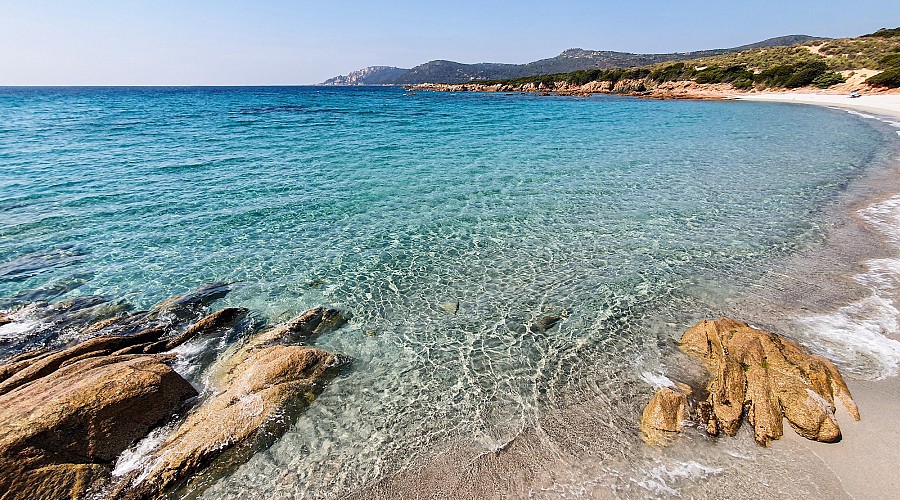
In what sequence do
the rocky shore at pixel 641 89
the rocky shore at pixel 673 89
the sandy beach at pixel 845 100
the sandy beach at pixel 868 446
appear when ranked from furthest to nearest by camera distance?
the rocky shore at pixel 641 89
the rocky shore at pixel 673 89
the sandy beach at pixel 845 100
the sandy beach at pixel 868 446

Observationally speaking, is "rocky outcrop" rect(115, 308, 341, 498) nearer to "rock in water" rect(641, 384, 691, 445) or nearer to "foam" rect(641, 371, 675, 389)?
"rock in water" rect(641, 384, 691, 445)

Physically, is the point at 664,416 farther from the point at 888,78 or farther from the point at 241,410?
the point at 888,78

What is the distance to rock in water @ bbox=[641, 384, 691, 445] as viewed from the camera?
6447 millimetres

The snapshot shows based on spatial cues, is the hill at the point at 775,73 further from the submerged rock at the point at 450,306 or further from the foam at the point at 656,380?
the submerged rock at the point at 450,306

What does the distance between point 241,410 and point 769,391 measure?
8.83 metres

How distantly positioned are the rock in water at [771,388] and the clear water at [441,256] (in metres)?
1.10

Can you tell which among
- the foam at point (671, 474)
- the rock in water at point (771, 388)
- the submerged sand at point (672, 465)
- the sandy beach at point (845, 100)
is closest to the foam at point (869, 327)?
the submerged sand at point (672, 465)

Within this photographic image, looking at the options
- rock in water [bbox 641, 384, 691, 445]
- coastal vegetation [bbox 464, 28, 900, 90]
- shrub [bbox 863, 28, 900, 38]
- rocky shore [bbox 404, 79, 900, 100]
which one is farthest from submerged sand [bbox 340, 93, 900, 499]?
shrub [bbox 863, 28, 900, 38]

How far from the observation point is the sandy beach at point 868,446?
5.52 meters

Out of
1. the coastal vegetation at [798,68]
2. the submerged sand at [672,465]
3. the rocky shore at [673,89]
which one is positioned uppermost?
the coastal vegetation at [798,68]

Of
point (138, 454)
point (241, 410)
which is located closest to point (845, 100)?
point (241, 410)

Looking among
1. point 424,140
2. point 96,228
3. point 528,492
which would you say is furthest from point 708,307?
point 424,140

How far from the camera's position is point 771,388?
6.82 meters

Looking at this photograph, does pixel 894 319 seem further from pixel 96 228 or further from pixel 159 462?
pixel 96 228
